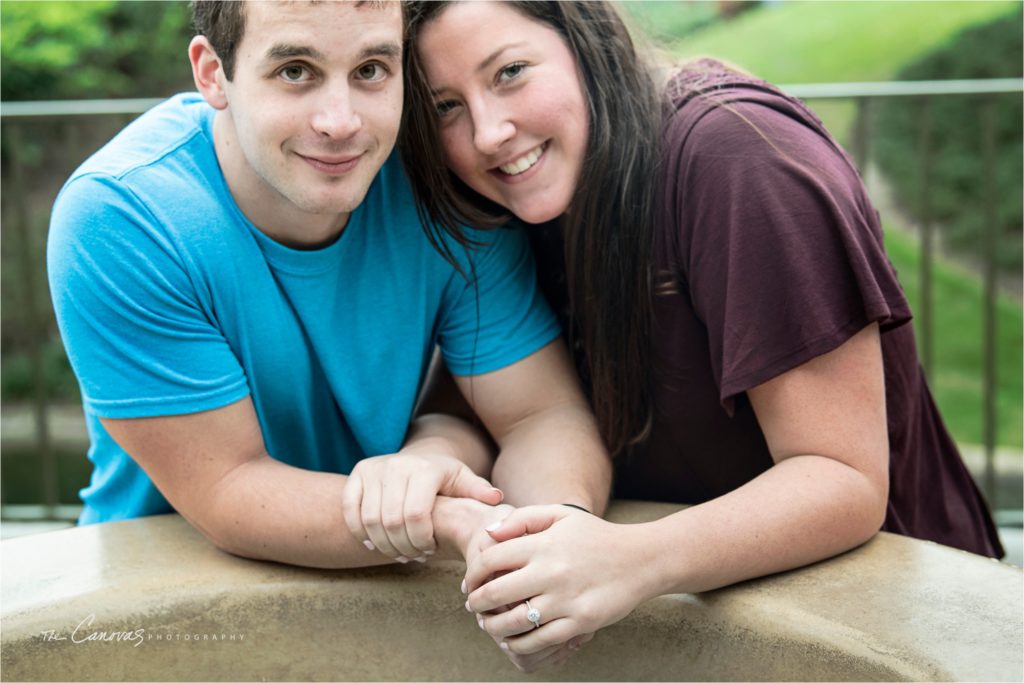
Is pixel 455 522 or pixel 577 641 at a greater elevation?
pixel 455 522

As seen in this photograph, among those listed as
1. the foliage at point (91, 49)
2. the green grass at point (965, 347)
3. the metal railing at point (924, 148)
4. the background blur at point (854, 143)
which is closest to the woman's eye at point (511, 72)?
the metal railing at point (924, 148)

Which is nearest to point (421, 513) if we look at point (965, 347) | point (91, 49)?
point (965, 347)

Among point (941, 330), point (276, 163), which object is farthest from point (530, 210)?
point (941, 330)

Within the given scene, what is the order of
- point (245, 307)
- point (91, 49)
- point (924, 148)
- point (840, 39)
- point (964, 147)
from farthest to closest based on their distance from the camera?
point (840, 39) → point (91, 49) → point (964, 147) → point (924, 148) → point (245, 307)

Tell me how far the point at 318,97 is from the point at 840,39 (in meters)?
6.98

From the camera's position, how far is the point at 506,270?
6.15 ft

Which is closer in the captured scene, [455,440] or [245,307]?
[245,307]

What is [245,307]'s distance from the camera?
1.71m

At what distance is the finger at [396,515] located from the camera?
5.00 feet

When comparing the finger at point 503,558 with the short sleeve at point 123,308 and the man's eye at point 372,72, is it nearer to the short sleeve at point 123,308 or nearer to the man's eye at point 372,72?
the short sleeve at point 123,308

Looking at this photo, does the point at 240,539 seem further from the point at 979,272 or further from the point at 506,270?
the point at 979,272

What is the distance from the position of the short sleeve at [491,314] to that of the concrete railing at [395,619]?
0.39 metres

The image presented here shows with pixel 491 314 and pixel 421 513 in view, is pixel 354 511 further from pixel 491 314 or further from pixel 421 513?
pixel 491 314

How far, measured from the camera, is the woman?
4.82ft
